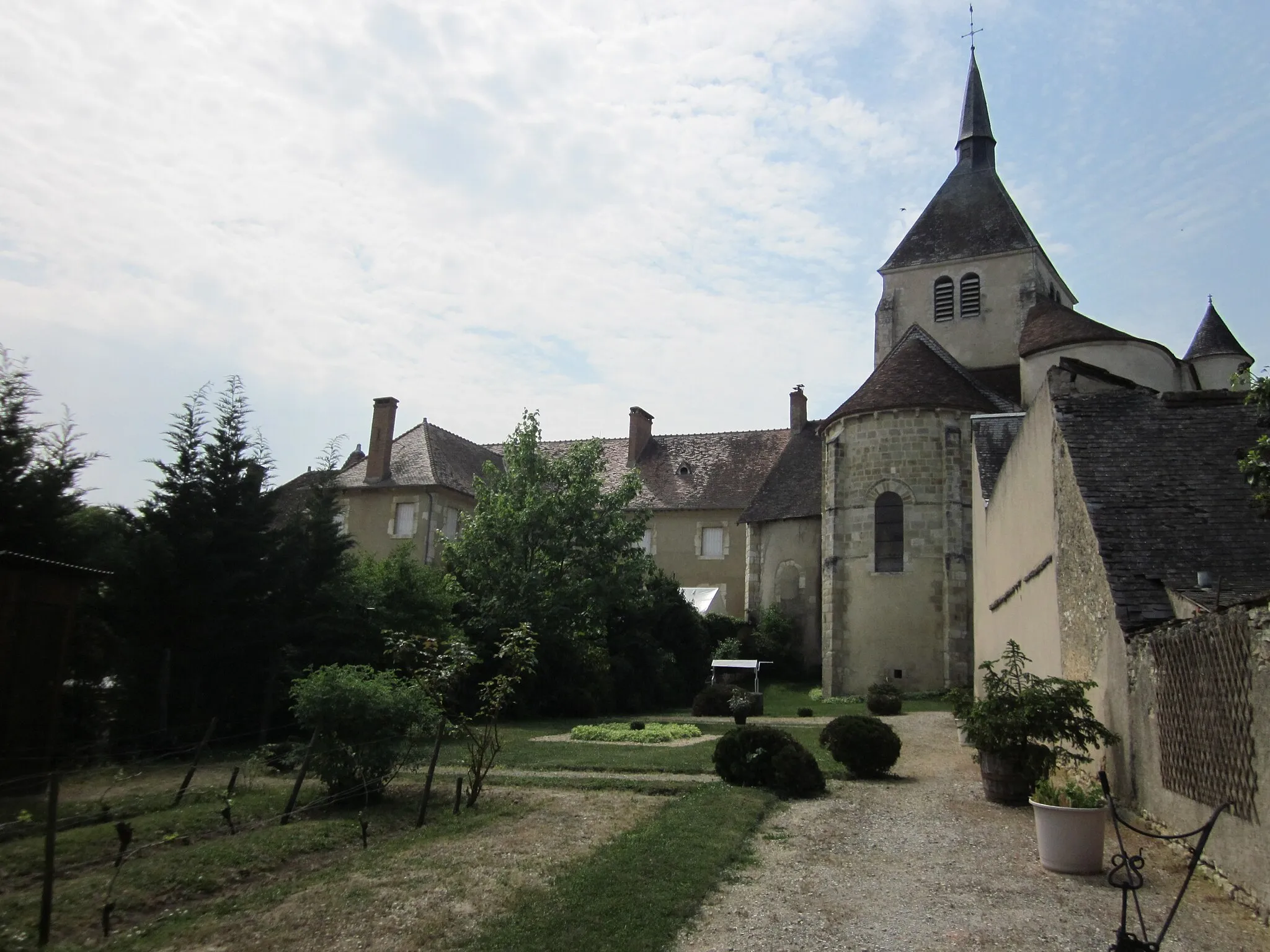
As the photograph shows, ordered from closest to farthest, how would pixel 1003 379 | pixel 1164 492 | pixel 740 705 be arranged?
pixel 1164 492, pixel 740 705, pixel 1003 379

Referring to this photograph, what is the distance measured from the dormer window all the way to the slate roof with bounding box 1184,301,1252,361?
681 centimetres

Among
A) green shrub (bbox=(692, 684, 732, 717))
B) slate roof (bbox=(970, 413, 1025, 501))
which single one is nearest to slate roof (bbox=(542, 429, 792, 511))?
green shrub (bbox=(692, 684, 732, 717))

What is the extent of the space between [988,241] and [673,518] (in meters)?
14.8

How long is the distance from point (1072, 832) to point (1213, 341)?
23692mm

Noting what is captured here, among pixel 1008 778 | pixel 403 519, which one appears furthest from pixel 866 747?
pixel 403 519

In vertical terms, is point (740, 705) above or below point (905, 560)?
below

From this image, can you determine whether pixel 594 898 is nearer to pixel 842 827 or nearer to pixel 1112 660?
pixel 842 827

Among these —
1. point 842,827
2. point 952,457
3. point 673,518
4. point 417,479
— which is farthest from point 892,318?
point 842,827

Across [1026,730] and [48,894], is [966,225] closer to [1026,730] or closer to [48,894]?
[1026,730]

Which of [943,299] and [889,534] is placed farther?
[943,299]

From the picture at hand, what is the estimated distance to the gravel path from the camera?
17.0 ft

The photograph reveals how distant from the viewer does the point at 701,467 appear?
37.4 meters

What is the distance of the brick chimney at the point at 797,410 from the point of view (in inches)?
1431

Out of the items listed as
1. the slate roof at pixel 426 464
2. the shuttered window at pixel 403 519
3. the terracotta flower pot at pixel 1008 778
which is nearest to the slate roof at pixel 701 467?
the slate roof at pixel 426 464
